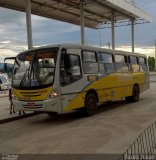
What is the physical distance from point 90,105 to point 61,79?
2261mm

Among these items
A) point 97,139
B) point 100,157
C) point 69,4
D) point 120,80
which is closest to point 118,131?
point 97,139

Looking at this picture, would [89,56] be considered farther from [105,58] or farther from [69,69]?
[69,69]

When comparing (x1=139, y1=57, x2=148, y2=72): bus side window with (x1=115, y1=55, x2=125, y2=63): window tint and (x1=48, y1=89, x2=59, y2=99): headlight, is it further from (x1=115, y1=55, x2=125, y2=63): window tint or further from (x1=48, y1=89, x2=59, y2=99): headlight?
(x1=48, y1=89, x2=59, y2=99): headlight

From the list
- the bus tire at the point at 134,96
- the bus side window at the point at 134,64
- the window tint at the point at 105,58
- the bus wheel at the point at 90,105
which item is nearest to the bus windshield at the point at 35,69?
the bus wheel at the point at 90,105

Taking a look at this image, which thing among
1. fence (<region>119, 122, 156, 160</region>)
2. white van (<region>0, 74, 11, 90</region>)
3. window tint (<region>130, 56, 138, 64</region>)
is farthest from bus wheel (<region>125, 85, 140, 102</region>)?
white van (<region>0, 74, 11, 90</region>)

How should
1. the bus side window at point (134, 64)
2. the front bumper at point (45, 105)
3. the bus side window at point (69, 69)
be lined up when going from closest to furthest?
the front bumper at point (45, 105), the bus side window at point (69, 69), the bus side window at point (134, 64)

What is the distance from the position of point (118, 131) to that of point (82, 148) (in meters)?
2.57

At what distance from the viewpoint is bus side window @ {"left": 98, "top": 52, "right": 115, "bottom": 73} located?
17.9 meters

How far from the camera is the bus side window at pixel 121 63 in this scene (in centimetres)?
2000

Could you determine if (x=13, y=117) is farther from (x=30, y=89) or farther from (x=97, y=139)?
(x=97, y=139)

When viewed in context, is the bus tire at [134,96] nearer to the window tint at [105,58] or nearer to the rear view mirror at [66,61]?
the window tint at [105,58]

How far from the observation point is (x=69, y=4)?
30.0m

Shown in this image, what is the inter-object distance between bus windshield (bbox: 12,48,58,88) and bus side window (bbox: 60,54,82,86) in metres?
0.36

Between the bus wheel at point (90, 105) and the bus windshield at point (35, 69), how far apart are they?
7.43ft
